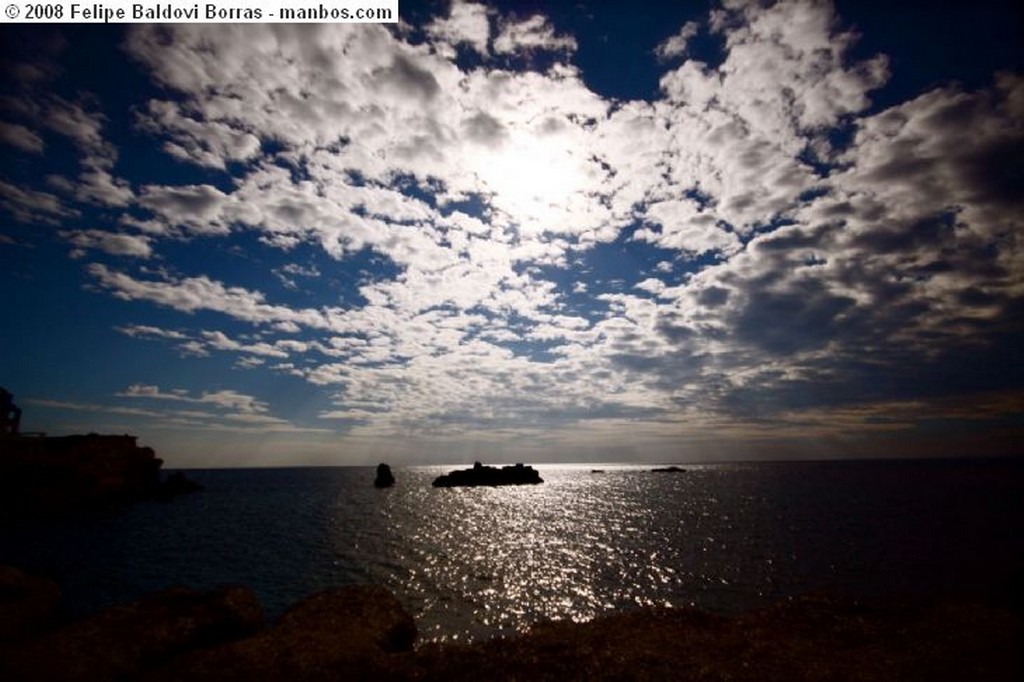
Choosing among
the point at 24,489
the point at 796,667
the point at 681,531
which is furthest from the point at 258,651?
the point at 24,489

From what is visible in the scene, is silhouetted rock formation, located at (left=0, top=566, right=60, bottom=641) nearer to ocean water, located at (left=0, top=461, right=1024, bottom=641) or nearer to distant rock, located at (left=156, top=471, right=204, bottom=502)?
ocean water, located at (left=0, top=461, right=1024, bottom=641)

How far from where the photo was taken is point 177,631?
17750 mm

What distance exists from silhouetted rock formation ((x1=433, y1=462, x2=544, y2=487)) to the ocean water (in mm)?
83964

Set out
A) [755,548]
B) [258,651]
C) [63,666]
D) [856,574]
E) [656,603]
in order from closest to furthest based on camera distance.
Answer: [63,666], [258,651], [656,603], [856,574], [755,548]

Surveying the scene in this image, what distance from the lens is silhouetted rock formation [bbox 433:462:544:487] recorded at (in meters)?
157

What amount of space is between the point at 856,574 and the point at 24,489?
11022cm

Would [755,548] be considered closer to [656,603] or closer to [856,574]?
[856,574]

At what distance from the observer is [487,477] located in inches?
6403

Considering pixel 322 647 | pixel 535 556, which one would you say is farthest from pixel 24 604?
pixel 535 556

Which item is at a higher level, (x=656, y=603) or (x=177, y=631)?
(x=177, y=631)

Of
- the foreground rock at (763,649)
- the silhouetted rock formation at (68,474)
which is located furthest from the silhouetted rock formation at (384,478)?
the foreground rock at (763,649)

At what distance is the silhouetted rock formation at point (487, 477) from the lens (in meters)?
157

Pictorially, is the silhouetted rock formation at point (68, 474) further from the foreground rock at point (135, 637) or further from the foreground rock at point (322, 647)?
the foreground rock at point (322, 647)

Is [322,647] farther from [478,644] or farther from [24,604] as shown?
[24,604]
